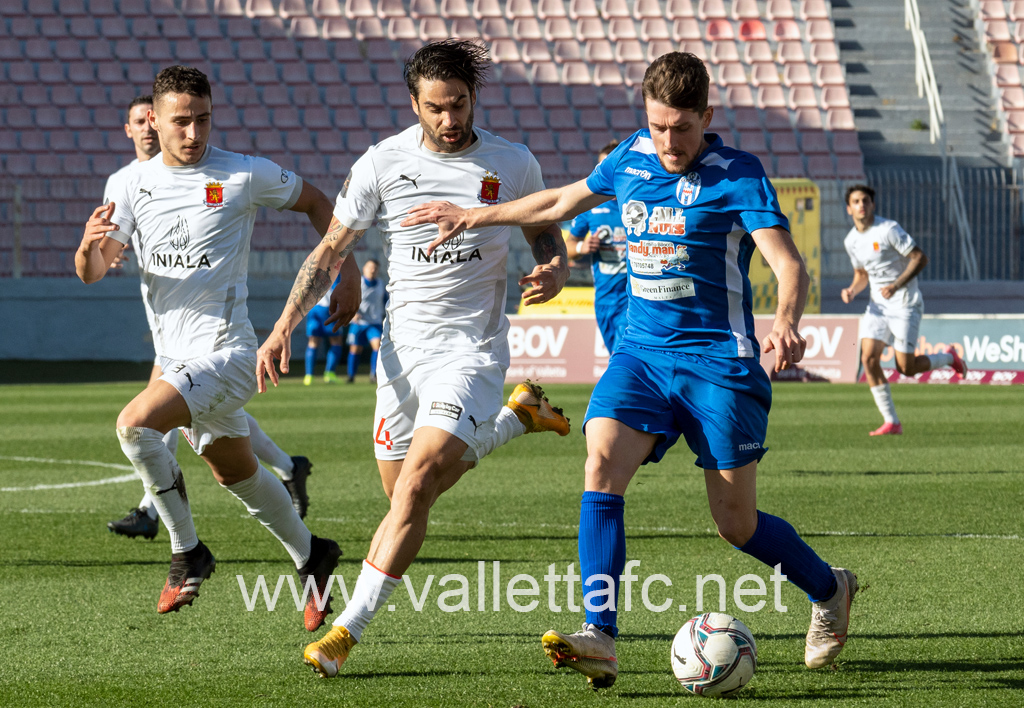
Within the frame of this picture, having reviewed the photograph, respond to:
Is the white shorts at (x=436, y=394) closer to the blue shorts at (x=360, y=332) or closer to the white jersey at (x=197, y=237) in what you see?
the white jersey at (x=197, y=237)

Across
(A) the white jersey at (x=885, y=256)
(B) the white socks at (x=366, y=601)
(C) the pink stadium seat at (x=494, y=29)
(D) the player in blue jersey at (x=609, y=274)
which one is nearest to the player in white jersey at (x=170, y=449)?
(D) the player in blue jersey at (x=609, y=274)

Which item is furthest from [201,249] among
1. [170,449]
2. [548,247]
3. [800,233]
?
[800,233]

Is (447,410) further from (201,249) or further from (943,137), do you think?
(943,137)

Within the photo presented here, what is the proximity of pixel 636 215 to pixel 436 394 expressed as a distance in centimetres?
92

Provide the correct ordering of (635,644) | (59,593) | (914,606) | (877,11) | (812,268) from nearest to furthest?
(635,644) < (914,606) < (59,593) < (812,268) < (877,11)

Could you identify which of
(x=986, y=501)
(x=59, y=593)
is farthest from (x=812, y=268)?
(x=59, y=593)

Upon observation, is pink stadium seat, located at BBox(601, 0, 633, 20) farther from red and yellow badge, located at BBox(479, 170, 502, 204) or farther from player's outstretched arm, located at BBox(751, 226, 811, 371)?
player's outstretched arm, located at BBox(751, 226, 811, 371)

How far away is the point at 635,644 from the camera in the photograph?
4570mm

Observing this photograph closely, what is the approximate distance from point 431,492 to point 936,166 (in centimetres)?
2282

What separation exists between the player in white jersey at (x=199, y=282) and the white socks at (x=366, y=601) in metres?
0.98

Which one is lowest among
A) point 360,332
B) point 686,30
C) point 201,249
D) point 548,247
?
point 360,332

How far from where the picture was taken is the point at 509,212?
4.37 meters

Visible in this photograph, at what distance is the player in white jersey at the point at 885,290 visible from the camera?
471 inches

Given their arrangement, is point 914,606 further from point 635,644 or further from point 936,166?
point 936,166
